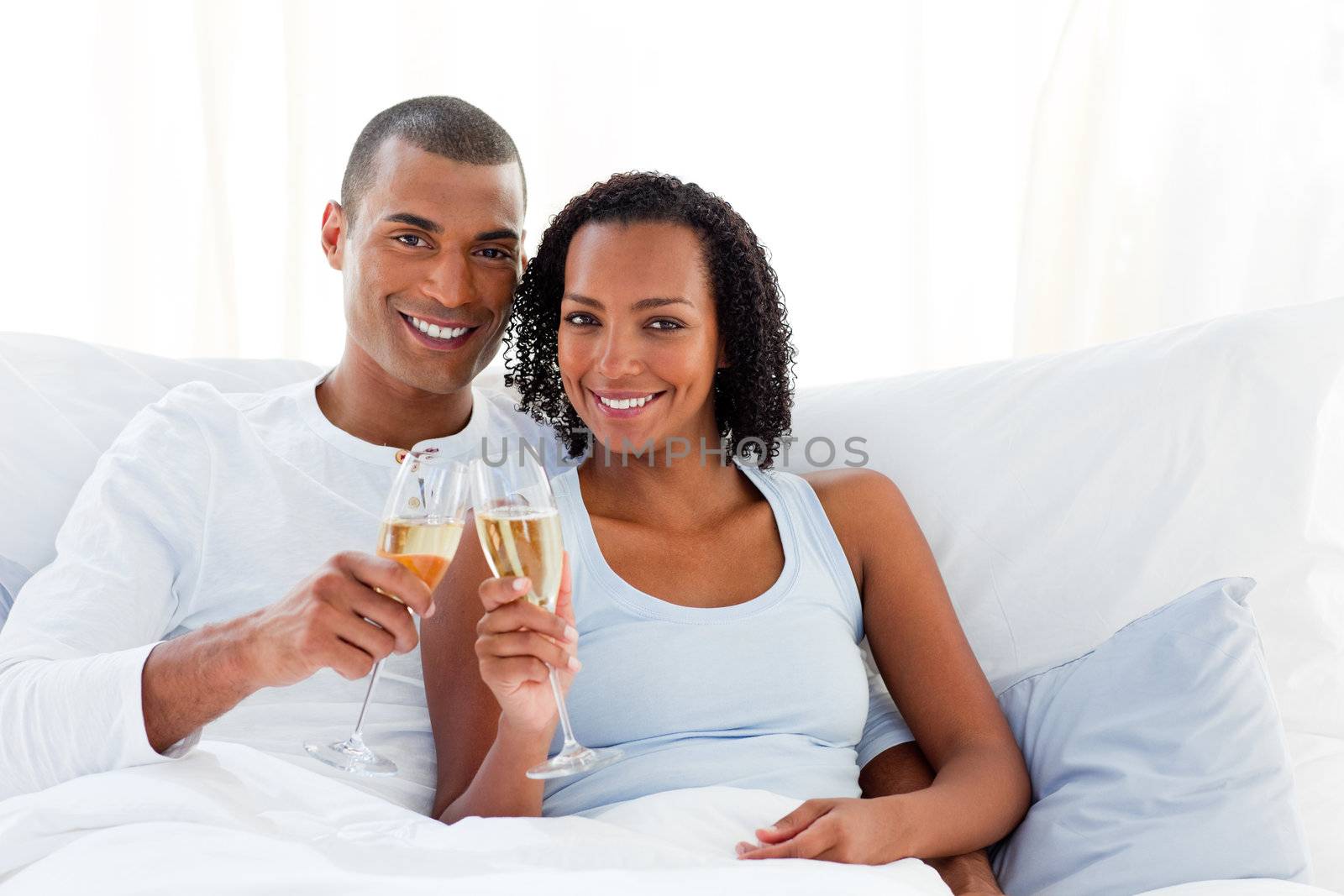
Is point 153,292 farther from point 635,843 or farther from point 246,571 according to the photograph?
point 635,843

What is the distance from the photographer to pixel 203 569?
1749mm

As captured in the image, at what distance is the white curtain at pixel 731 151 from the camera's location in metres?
2.62

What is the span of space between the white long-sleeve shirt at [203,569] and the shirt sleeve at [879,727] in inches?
24.3

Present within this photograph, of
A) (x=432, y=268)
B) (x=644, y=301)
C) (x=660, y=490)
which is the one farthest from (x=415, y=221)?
(x=660, y=490)

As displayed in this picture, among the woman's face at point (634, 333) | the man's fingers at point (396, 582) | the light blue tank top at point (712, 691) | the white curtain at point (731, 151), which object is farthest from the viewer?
the white curtain at point (731, 151)

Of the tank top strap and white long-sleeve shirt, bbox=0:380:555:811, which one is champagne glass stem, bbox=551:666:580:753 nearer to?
white long-sleeve shirt, bbox=0:380:555:811

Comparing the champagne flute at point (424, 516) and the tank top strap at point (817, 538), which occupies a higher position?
the champagne flute at point (424, 516)

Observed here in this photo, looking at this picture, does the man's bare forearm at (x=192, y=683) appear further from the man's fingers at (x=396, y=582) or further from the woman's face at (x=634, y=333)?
the woman's face at (x=634, y=333)

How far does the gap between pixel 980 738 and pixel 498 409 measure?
0.96m

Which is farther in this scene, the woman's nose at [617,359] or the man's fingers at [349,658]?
the woman's nose at [617,359]

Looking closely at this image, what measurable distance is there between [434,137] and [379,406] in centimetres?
45

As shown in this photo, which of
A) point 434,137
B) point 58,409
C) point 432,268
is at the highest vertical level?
point 434,137

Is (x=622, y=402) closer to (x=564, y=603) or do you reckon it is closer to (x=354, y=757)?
(x=564, y=603)

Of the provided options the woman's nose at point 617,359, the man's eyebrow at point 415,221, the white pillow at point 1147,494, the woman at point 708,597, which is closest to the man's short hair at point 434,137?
the man's eyebrow at point 415,221
